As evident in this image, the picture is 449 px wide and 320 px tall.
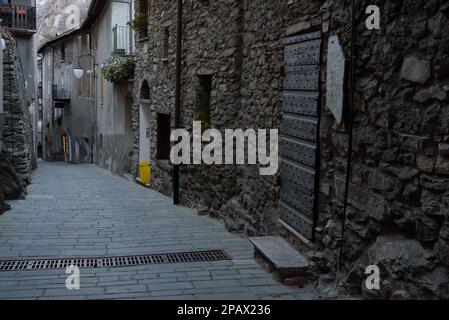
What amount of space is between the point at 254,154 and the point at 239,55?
1.48 metres

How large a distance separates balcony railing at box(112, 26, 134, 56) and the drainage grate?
10624mm

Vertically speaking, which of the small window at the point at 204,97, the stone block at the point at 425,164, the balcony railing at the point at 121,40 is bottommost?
the stone block at the point at 425,164

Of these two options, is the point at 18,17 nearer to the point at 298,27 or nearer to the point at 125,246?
the point at 125,246

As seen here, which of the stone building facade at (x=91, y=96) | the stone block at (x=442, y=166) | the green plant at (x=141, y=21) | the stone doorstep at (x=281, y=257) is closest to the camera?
the stone block at (x=442, y=166)

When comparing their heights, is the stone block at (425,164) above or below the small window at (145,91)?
below

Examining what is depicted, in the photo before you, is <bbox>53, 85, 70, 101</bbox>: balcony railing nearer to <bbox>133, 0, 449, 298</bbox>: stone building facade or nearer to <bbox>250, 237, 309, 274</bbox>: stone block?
<bbox>133, 0, 449, 298</bbox>: stone building facade

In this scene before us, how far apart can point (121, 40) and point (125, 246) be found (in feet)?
35.9

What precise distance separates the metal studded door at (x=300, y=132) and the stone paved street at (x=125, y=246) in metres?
0.69

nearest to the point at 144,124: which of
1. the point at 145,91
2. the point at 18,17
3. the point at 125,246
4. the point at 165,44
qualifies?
the point at 145,91

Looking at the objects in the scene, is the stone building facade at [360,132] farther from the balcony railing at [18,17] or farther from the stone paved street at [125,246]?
the balcony railing at [18,17]

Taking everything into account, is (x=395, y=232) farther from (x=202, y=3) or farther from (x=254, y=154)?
(x=202, y=3)

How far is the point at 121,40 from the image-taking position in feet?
52.3

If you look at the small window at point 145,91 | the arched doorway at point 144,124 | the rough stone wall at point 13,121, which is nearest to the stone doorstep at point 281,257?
the rough stone wall at point 13,121

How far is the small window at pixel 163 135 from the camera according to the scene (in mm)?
11422
